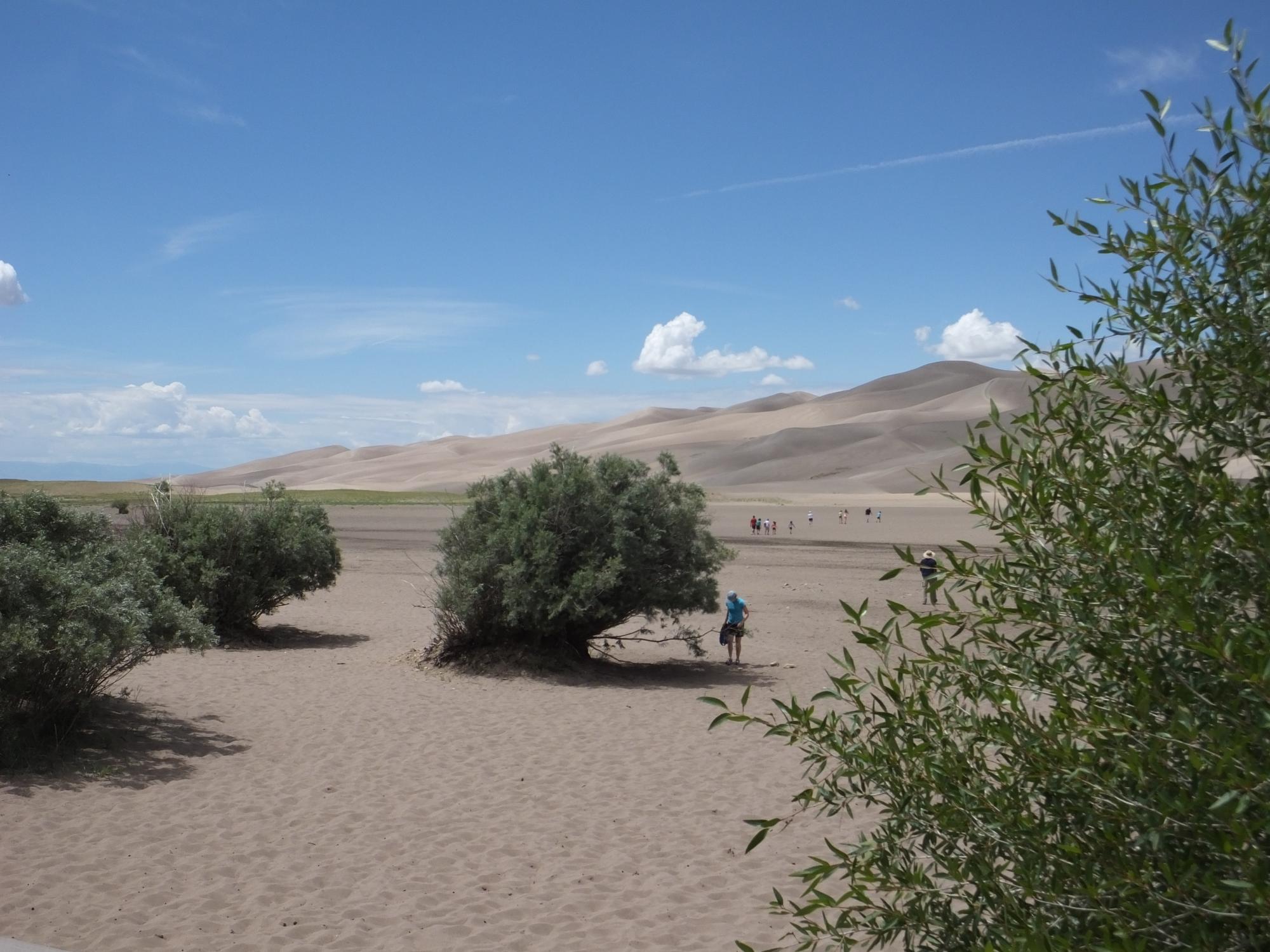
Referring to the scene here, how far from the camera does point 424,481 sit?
15312cm

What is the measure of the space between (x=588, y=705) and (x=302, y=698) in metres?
3.43

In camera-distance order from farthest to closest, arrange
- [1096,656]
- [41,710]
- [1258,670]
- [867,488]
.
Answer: [867,488], [41,710], [1096,656], [1258,670]

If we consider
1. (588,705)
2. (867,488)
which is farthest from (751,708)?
(867,488)

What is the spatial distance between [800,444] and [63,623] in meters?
127

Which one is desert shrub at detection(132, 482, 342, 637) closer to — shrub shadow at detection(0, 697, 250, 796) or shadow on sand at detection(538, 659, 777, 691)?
shrub shadow at detection(0, 697, 250, 796)

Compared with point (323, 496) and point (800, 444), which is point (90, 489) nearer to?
point (323, 496)

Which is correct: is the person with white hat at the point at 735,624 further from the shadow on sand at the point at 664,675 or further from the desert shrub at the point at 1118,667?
the desert shrub at the point at 1118,667

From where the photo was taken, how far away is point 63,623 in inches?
329

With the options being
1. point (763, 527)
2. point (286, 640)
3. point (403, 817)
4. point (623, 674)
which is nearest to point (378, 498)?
point (763, 527)

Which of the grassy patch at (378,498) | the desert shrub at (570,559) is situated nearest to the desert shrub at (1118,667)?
the desert shrub at (570,559)

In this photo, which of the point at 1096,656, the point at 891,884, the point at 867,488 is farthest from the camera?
the point at 867,488

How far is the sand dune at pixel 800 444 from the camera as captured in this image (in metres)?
111

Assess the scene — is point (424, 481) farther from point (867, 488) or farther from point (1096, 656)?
point (1096, 656)

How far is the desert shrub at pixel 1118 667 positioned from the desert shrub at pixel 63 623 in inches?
295
